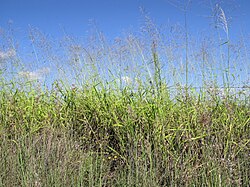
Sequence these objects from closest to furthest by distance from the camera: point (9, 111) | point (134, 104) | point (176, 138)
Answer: point (176, 138) → point (134, 104) → point (9, 111)

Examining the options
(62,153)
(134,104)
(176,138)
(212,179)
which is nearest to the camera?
(212,179)

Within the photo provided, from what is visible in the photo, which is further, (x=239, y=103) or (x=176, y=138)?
(x=239, y=103)

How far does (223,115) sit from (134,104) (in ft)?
2.55

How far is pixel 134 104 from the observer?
3133 millimetres

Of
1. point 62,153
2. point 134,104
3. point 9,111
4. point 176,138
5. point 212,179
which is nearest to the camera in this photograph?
point 212,179

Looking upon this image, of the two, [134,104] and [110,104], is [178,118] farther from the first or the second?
[110,104]

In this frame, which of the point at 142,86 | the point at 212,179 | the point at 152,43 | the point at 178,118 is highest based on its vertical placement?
the point at 152,43

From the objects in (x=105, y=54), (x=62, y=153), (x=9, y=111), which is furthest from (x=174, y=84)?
(x=9, y=111)

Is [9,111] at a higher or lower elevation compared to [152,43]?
lower

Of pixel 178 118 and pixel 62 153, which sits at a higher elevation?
pixel 178 118

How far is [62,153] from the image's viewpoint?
2.68 m

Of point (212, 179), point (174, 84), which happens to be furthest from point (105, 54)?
point (212, 179)

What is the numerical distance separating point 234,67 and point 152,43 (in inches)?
32.0

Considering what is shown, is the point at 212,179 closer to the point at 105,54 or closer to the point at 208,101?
the point at 208,101
